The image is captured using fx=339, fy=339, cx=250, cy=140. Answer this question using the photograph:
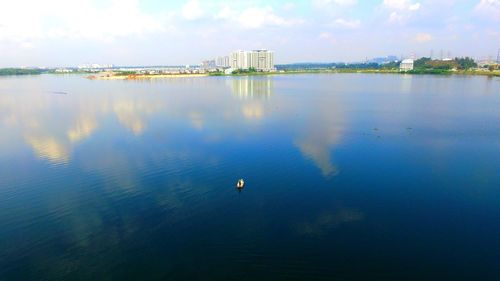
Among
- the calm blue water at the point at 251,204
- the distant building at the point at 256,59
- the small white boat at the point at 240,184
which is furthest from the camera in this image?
the distant building at the point at 256,59

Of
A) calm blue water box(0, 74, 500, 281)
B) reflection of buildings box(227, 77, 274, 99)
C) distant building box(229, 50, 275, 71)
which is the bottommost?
calm blue water box(0, 74, 500, 281)

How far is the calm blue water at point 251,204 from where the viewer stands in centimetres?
791

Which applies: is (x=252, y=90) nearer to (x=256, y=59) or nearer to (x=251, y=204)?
(x=251, y=204)

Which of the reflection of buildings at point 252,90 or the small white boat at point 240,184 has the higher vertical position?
the reflection of buildings at point 252,90

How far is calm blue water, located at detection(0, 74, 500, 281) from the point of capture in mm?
7906

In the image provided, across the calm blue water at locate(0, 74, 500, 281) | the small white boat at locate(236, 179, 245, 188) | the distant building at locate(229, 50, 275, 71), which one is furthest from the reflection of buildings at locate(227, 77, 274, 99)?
the distant building at locate(229, 50, 275, 71)

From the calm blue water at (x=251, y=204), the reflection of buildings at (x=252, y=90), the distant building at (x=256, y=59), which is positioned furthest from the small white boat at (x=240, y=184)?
the distant building at (x=256, y=59)

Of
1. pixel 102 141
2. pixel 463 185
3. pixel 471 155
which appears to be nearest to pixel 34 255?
pixel 102 141

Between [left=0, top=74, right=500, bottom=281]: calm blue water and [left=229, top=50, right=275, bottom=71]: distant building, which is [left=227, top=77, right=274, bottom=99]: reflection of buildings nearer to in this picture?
[left=0, top=74, right=500, bottom=281]: calm blue water

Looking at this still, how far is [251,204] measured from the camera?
10.8m

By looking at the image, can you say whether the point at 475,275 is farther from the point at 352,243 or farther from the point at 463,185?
the point at 463,185

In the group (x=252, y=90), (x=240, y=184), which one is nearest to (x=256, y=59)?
(x=252, y=90)

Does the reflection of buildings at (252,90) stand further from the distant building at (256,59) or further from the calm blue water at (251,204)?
the distant building at (256,59)

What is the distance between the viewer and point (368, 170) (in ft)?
45.6
